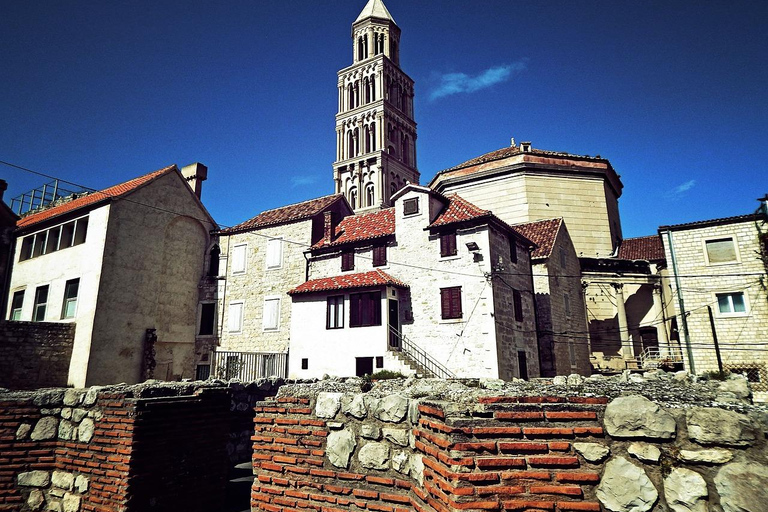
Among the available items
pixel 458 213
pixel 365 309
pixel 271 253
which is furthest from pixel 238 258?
pixel 458 213

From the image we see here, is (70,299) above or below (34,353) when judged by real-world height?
above

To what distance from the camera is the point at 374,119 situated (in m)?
60.4

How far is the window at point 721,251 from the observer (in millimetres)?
23141

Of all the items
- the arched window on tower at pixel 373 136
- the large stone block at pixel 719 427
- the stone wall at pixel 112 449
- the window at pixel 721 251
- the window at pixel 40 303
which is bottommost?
the stone wall at pixel 112 449

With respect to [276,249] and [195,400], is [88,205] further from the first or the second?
[195,400]

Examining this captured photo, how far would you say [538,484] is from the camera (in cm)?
291

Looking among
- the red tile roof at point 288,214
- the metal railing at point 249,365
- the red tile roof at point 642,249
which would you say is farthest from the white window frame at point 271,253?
the red tile roof at point 642,249

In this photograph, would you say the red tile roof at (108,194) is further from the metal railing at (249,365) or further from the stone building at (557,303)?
the stone building at (557,303)

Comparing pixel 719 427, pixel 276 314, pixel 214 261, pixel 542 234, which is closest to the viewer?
pixel 719 427

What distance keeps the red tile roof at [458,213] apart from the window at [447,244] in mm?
668

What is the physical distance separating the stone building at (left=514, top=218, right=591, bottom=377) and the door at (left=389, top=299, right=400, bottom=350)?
8595 mm

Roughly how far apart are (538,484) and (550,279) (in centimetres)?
2419

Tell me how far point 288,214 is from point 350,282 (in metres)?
9.68

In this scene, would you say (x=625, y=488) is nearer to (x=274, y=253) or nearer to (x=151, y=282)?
(x=151, y=282)
